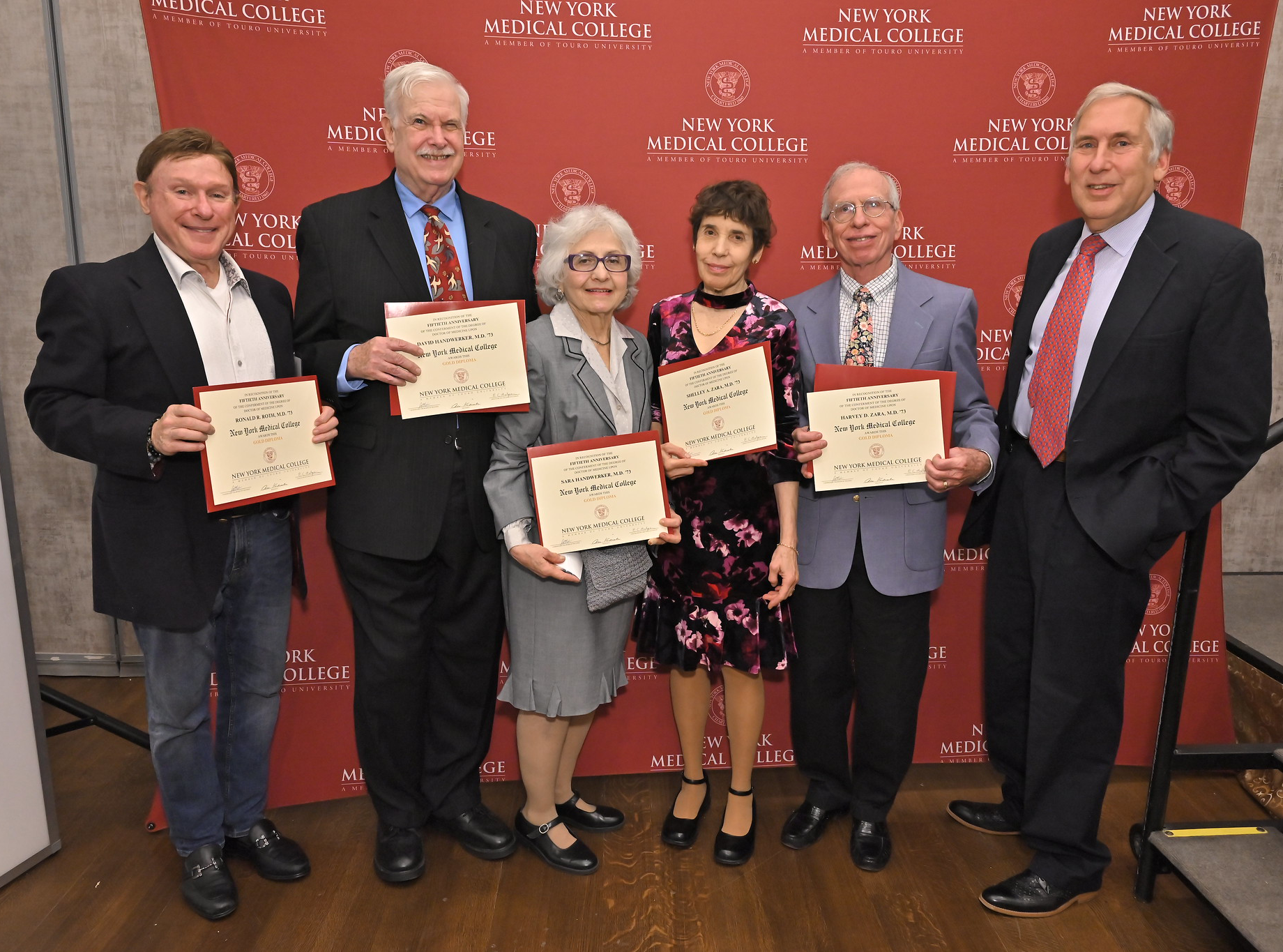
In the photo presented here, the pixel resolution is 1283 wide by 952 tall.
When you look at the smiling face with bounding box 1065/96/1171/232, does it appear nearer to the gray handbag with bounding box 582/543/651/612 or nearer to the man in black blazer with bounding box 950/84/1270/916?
the man in black blazer with bounding box 950/84/1270/916

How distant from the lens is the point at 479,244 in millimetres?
2398

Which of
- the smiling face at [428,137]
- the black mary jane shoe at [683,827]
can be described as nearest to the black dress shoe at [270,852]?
the black mary jane shoe at [683,827]

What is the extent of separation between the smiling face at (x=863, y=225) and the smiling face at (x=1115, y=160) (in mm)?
496

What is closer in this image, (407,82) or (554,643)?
(407,82)

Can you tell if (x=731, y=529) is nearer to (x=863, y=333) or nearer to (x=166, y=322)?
(x=863, y=333)

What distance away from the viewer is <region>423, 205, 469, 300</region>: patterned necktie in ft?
7.72

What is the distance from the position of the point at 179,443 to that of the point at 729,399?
1.40 m

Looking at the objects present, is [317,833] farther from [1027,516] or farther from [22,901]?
[1027,516]

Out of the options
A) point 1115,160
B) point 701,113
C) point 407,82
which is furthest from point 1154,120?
point 407,82

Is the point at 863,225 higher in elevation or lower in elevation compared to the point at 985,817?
higher

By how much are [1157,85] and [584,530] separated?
2.56 meters

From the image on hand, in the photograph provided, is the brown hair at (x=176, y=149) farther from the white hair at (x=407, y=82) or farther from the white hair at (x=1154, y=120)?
the white hair at (x=1154, y=120)

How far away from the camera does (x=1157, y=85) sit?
2875 millimetres

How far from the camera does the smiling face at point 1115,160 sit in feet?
7.07
